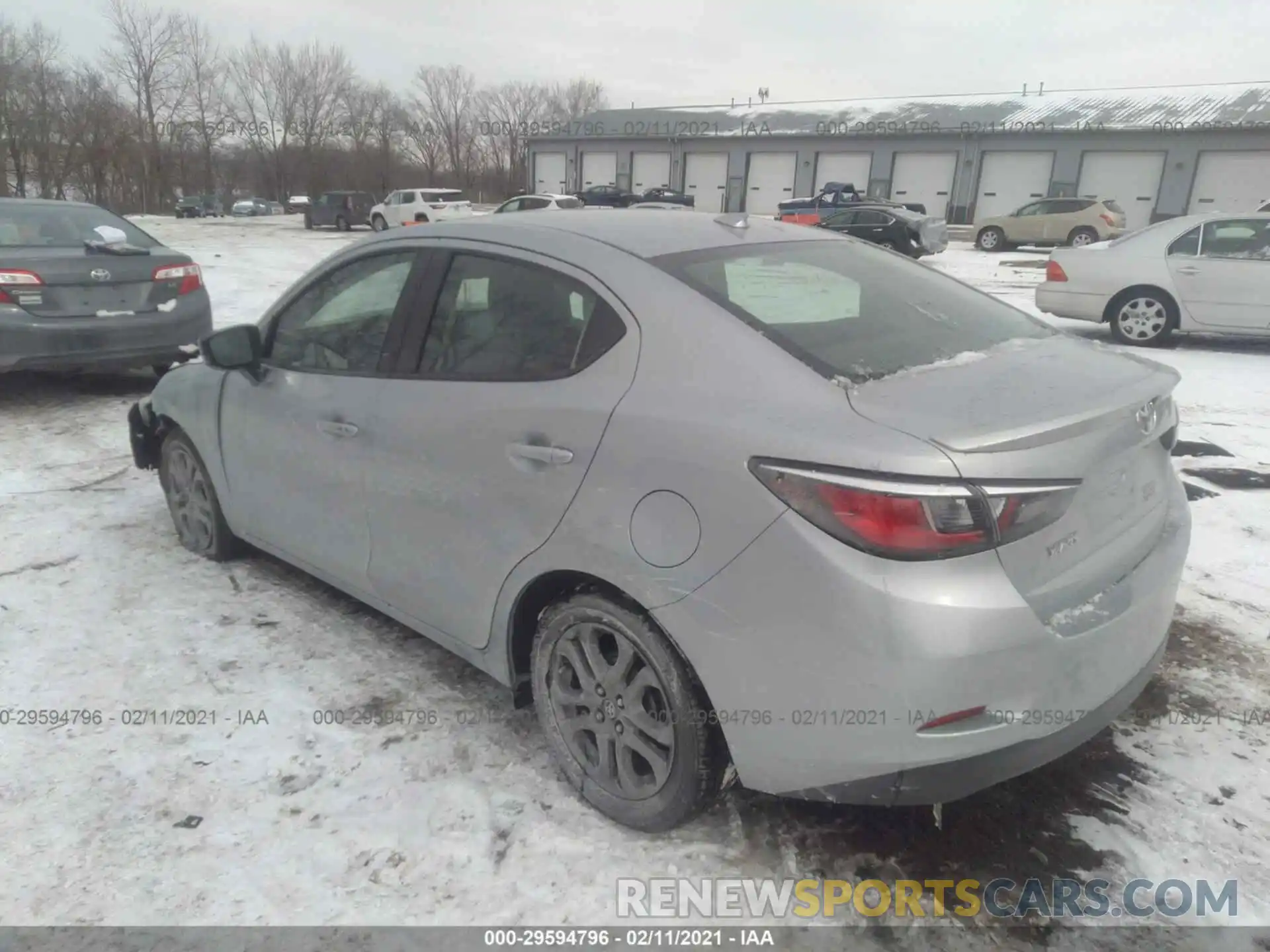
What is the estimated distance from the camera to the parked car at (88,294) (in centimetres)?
593

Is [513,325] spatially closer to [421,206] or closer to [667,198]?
[421,206]

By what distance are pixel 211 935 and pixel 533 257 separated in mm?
1937

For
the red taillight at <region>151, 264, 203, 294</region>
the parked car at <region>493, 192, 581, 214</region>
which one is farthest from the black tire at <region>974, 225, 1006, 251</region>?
the red taillight at <region>151, 264, 203, 294</region>

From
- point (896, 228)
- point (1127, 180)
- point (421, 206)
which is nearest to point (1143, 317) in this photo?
point (896, 228)

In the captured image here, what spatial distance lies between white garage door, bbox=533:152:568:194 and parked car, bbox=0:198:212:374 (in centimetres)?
4261

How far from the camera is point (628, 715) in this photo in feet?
7.40

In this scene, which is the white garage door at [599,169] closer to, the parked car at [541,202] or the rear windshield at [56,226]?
the parked car at [541,202]

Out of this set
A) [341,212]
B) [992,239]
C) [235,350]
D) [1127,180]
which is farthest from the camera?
[1127,180]

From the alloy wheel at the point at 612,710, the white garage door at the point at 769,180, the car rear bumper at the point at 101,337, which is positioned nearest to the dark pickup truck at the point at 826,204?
the white garage door at the point at 769,180

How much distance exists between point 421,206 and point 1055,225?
19655 mm

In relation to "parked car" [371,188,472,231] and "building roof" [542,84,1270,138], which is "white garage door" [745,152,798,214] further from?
"parked car" [371,188,472,231]

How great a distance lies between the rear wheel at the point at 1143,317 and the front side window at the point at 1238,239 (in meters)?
0.58

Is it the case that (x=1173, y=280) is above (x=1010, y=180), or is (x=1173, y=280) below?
below

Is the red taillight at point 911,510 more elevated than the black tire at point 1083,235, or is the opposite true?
the black tire at point 1083,235
